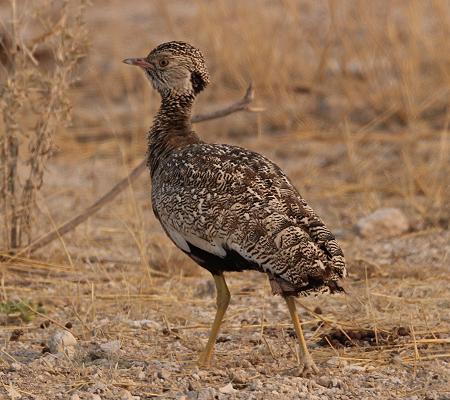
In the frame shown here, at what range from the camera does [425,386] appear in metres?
4.62

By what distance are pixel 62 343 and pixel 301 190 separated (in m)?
3.85

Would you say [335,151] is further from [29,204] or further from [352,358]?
[352,358]

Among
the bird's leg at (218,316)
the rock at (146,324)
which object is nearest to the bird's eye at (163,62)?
the bird's leg at (218,316)

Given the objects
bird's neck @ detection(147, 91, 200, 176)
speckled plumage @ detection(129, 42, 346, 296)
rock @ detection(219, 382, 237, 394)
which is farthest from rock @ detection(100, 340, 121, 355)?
bird's neck @ detection(147, 91, 200, 176)

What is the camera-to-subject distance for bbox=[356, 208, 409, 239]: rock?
7.37 metres

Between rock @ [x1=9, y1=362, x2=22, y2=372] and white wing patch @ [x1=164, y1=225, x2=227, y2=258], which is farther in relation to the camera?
rock @ [x1=9, y1=362, x2=22, y2=372]

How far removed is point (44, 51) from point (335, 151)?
368cm

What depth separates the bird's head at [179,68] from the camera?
5.45m

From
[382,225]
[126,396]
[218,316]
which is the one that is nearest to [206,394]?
[126,396]

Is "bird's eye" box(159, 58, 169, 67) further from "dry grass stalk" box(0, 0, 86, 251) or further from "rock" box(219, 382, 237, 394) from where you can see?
"rock" box(219, 382, 237, 394)

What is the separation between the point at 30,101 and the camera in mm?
6480

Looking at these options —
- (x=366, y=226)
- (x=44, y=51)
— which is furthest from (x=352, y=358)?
(x=44, y=51)

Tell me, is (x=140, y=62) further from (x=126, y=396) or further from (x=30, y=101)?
(x=126, y=396)

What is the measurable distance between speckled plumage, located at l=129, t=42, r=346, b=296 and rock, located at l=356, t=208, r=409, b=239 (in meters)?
2.43
